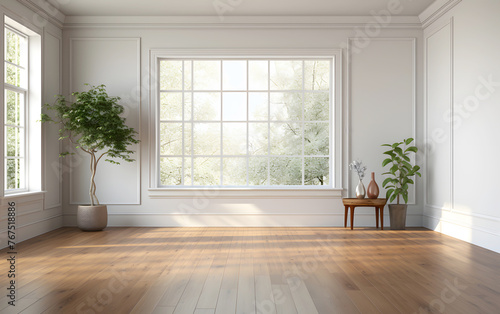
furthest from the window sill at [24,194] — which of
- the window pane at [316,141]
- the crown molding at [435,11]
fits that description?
the crown molding at [435,11]

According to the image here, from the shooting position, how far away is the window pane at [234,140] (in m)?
8.60

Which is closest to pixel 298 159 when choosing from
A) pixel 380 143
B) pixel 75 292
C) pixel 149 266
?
pixel 380 143

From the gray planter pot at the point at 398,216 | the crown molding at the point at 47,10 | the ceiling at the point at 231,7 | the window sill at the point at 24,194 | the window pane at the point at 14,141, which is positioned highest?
the ceiling at the point at 231,7

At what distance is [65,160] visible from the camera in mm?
5961

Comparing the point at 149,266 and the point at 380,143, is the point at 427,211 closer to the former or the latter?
the point at 380,143

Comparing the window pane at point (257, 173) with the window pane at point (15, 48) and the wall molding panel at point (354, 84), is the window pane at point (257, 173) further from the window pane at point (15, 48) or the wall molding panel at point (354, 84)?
the window pane at point (15, 48)

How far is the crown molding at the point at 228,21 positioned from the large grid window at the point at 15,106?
1043 mm

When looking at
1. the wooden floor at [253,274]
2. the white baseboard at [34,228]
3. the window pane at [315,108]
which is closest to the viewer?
the wooden floor at [253,274]

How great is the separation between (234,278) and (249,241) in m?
1.64

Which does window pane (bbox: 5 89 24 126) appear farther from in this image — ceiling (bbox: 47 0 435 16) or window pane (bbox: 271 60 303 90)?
A: window pane (bbox: 271 60 303 90)

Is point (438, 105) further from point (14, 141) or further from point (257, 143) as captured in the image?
point (14, 141)

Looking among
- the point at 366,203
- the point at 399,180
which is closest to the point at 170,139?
the point at 366,203

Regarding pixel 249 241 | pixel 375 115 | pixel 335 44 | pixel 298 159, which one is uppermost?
pixel 335 44

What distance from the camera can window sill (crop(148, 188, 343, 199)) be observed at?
19.6 ft
